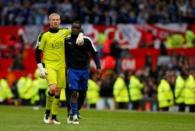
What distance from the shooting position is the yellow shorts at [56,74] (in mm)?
18969

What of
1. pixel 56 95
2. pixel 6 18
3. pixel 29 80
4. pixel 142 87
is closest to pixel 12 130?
pixel 56 95

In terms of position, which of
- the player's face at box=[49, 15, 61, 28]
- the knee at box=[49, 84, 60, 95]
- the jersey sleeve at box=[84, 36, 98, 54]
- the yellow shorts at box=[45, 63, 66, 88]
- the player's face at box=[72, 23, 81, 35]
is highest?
the player's face at box=[49, 15, 61, 28]

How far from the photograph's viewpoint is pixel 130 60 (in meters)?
35.9

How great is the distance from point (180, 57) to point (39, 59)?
1609cm

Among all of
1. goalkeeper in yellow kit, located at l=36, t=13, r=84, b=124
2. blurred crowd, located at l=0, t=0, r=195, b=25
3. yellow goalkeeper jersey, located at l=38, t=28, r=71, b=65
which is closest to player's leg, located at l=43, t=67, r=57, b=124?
goalkeeper in yellow kit, located at l=36, t=13, r=84, b=124

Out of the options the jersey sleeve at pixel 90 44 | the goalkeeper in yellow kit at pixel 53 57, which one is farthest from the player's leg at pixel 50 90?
the jersey sleeve at pixel 90 44

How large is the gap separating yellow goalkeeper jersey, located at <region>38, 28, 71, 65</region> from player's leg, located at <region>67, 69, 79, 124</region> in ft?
2.26

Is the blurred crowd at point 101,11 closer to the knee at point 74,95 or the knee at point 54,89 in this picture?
the knee at point 74,95

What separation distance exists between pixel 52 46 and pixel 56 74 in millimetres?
723

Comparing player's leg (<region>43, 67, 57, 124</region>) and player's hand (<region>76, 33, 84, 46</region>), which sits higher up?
player's hand (<region>76, 33, 84, 46</region>)

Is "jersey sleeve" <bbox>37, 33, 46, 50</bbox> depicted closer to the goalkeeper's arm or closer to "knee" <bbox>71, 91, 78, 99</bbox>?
the goalkeeper's arm

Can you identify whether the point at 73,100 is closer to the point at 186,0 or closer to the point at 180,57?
the point at 180,57

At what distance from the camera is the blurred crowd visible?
3669 cm

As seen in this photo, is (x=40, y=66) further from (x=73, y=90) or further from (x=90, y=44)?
(x=90, y=44)
